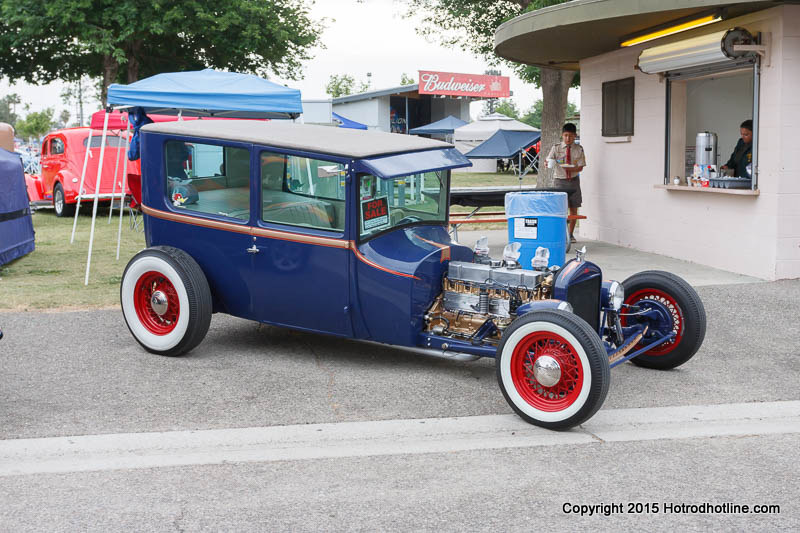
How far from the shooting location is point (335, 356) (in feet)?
20.9

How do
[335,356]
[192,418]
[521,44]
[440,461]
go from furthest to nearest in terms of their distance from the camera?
1. [521,44]
2. [335,356]
3. [192,418]
4. [440,461]

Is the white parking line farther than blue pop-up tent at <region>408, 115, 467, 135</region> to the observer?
No

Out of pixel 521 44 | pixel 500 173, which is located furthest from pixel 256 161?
pixel 500 173

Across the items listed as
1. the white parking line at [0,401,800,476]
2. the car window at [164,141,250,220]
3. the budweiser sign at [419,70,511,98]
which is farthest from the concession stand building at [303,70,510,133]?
the white parking line at [0,401,800,476]

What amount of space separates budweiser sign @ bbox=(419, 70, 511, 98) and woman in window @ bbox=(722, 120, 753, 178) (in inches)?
1429

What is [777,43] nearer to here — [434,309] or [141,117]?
[434,309]

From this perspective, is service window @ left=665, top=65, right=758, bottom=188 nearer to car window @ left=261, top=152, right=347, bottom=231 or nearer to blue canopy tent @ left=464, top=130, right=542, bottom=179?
car window @ left=261, top=152, right=347, bottom=231

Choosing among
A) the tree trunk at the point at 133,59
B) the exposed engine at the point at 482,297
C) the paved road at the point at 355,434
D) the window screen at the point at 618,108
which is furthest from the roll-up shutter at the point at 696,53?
the tree trunk at the point at 133,59

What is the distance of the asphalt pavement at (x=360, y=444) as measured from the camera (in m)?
3.67

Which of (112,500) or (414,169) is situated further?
(414,169)

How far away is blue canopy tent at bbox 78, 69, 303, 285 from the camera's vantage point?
9.91 m

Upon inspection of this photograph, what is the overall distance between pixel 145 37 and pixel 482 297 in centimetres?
2411

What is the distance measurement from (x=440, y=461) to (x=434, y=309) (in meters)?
1.58

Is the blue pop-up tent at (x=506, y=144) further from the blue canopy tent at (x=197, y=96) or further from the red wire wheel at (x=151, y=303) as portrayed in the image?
the red wire wheel at (x=151, y=303)
